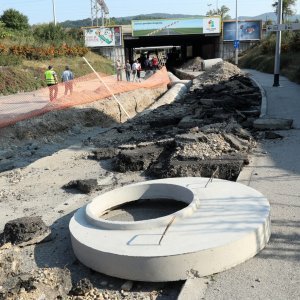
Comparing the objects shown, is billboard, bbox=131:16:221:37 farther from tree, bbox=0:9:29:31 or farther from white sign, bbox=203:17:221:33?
tree, bbox=0:9:29:31

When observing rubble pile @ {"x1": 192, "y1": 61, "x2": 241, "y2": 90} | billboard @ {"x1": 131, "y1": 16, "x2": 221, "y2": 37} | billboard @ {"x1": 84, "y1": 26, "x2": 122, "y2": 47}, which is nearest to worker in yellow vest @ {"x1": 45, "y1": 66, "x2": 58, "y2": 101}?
rubble pile @ {"x1": 192, "y1": 61, "x2": 241, "y2": 90}

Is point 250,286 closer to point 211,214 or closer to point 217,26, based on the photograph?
point 211,214

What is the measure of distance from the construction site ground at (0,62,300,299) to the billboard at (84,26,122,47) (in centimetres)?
3143

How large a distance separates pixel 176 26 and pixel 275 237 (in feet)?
146

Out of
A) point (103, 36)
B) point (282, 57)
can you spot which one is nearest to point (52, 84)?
point (282, 57)

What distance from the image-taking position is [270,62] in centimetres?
3497

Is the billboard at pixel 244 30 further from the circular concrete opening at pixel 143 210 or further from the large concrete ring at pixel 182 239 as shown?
the large concrete ring at pixel 182 239

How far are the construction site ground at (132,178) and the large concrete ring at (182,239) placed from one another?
0.56ft

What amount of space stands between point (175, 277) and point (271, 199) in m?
2.66

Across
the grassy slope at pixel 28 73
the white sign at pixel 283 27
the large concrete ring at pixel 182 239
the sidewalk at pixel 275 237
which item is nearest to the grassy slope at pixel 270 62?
the white sign at pixel 283 27

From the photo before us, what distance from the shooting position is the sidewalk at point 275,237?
419 cm

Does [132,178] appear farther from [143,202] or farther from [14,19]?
[14,19]

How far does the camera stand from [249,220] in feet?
16.8

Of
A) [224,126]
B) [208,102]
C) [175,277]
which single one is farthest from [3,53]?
[175,277]
